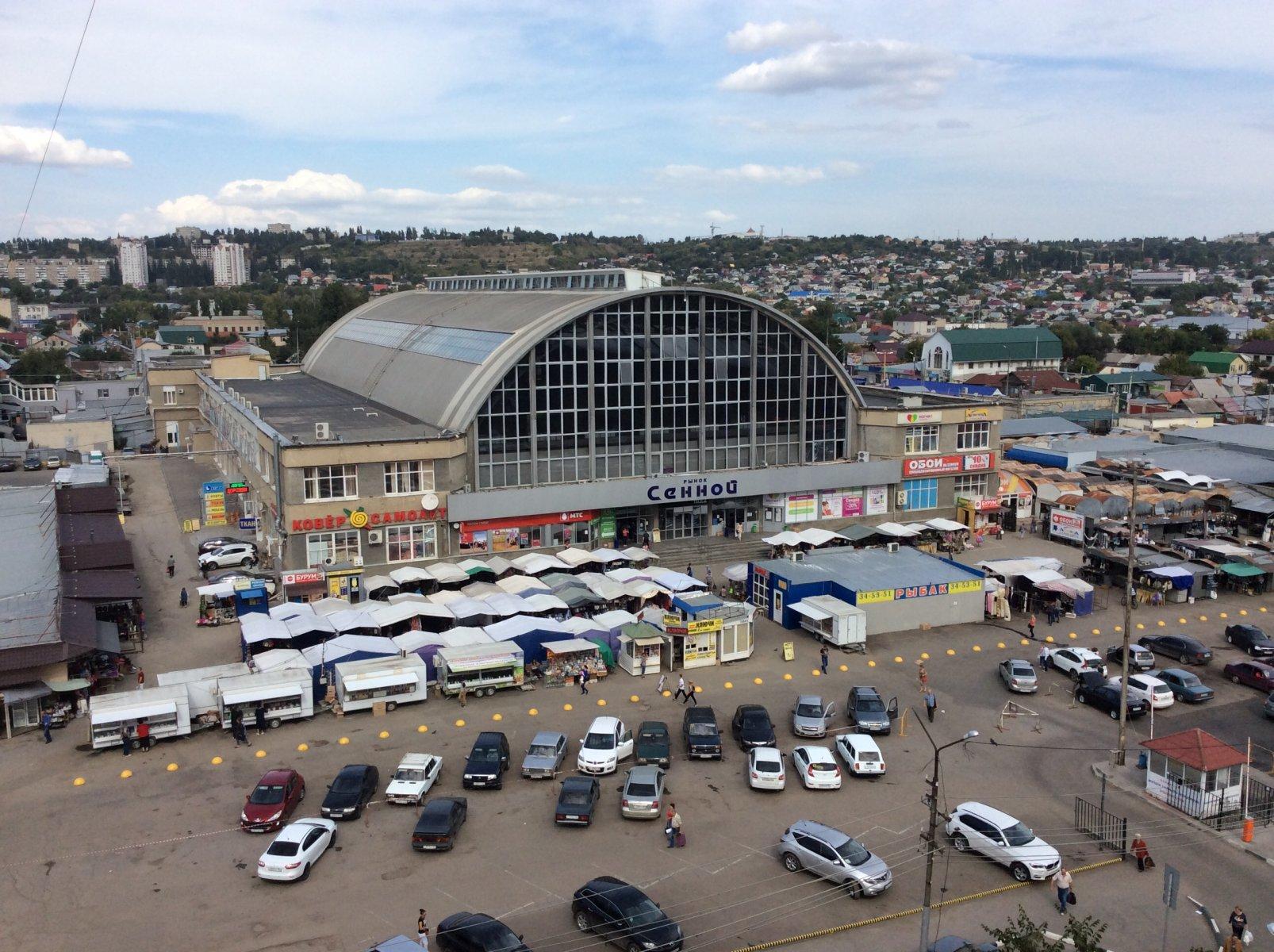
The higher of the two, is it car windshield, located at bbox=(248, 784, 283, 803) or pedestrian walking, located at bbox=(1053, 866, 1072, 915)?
car windshield, located at bbox=(248, 784, 283, 803)

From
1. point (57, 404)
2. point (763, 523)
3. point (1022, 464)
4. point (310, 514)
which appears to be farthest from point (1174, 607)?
point (57, 404)

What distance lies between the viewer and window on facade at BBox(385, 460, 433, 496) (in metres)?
39.5

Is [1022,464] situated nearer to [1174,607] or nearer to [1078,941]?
[1174,607]

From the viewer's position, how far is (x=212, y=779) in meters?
23.8

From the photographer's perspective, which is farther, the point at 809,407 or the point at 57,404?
the point at 57,404

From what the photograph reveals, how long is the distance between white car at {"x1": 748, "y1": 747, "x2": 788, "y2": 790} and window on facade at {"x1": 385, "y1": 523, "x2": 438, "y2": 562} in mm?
A: 20327

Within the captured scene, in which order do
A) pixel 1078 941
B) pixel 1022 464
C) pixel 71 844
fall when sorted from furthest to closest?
pixel 1022 464
pixel 71 844
pixel 1078 941

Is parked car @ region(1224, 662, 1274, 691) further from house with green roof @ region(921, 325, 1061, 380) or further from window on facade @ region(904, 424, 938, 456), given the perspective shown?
house with green roof @ region(921, 325, 1061, 380)

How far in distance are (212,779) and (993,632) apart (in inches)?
1007

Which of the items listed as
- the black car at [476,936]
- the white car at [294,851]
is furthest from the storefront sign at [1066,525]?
the white car at [294,851]

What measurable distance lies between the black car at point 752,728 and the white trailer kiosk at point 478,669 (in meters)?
6.93

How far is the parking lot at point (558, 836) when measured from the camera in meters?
18.1

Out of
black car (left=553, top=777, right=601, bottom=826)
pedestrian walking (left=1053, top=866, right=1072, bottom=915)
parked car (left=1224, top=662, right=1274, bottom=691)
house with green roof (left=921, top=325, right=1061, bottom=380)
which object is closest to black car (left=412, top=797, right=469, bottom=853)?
black car (left=553, top=777, right=601, bottom=826)

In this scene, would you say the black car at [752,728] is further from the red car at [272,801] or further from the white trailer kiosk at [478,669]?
the red car at [272,801]
